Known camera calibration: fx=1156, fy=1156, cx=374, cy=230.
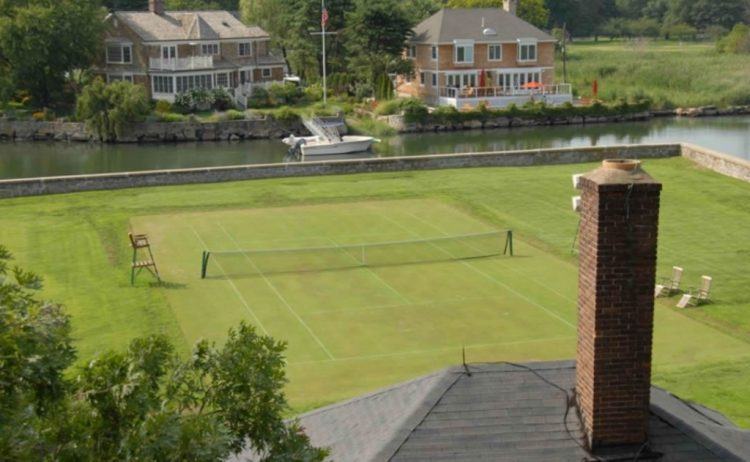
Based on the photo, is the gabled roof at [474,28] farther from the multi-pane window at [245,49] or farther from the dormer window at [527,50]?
the multi-pane window at [245,49]

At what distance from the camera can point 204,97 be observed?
75.0m

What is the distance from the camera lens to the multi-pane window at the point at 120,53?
7788cm

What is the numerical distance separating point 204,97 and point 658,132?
94.9ft

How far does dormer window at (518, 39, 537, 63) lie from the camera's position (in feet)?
265

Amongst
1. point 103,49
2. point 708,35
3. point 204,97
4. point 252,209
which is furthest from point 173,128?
point 708,35

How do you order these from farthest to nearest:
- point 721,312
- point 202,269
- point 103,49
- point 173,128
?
1. point 103,49
2. point 173,128
3. point 202,269
4. point 721,312

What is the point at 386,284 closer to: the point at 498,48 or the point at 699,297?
the point at 699,297

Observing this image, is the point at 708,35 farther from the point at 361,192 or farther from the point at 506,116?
the point at 361,192

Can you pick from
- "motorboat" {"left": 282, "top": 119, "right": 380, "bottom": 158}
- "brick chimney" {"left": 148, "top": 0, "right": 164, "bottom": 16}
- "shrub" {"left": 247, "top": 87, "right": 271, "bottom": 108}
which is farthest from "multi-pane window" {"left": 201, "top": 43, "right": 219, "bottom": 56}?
"motorboat" {"left": 282, "top": 119, "right": 380, "bottom": 158}

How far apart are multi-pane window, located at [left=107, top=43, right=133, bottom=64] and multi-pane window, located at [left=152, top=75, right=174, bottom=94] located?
268 centimetres

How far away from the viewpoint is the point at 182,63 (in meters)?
75.9

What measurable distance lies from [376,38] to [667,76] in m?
25.0

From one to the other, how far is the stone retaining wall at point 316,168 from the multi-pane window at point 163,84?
35.1 metres

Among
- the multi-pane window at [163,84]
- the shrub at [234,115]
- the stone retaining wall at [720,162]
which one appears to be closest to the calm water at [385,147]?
the shrub at [234,115]
